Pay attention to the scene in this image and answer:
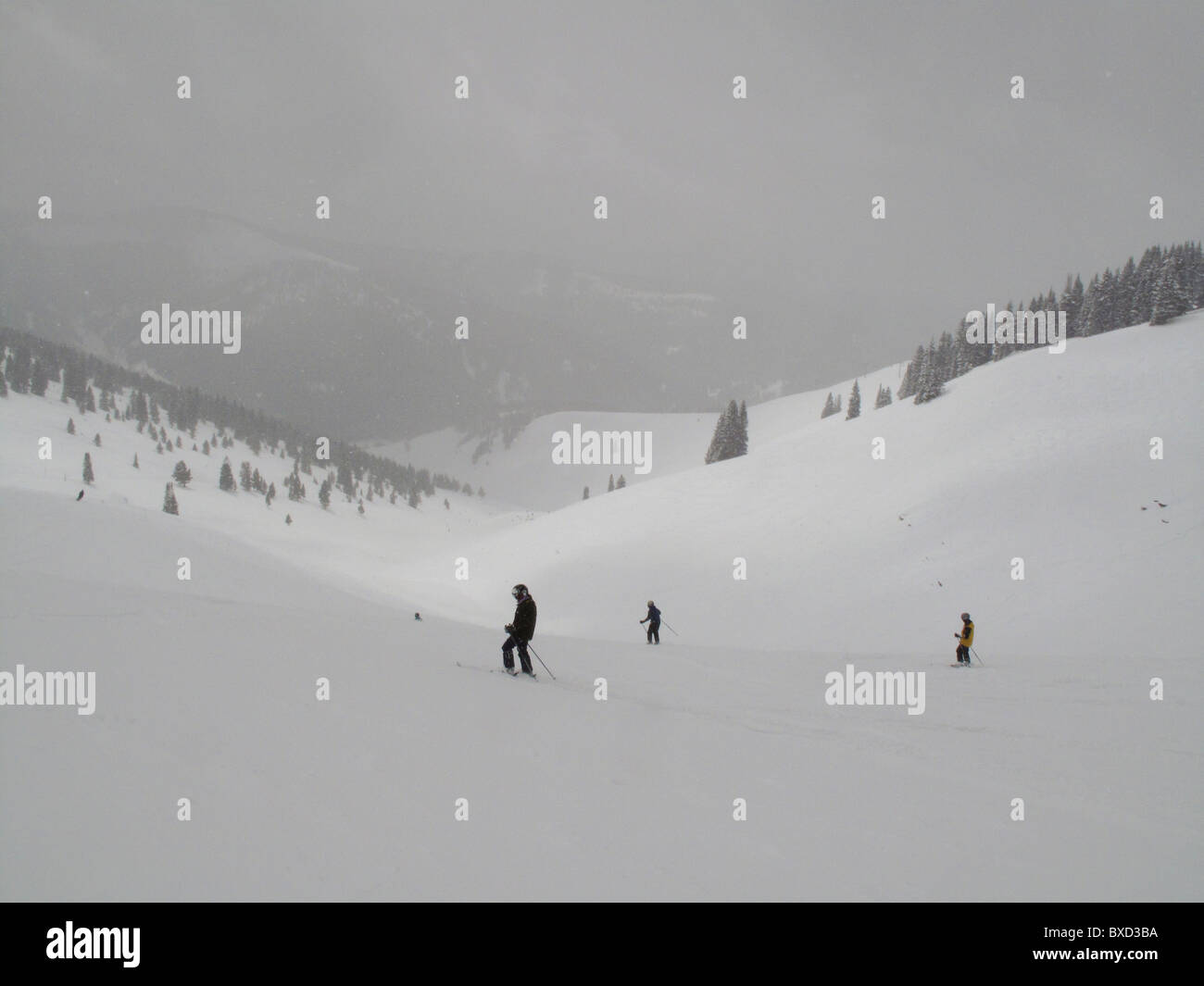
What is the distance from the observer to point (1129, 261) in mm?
59500

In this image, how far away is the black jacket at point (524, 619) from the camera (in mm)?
12789

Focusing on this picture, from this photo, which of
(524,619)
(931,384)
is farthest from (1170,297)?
(524,619)

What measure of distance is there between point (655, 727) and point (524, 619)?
4111 millimetres

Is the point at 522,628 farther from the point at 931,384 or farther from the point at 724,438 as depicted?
the point at 724,438

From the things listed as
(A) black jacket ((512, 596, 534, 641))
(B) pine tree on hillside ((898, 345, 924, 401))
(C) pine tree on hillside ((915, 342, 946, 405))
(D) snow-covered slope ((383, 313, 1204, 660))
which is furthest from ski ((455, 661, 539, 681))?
(B) pine tree on hillside ((898, 345, 924, 401))

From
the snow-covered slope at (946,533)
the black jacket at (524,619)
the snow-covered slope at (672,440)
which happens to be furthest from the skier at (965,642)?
the snow-covered slope at (672,440)

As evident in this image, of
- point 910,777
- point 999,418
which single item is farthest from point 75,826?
point 999,418

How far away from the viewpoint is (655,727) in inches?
389

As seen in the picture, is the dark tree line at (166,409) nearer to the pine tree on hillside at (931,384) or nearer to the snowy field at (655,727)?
the pine tree on hillside at (931,384)

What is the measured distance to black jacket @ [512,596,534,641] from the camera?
42.0 ft

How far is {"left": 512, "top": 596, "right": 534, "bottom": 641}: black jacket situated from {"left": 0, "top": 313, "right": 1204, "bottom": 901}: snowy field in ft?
3.86

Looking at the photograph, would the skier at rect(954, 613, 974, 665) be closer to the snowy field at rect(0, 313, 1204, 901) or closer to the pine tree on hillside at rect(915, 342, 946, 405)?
the snowy field at rect(0, 313, 1204, 901)

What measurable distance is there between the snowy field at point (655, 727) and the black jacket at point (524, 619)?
3.86ft

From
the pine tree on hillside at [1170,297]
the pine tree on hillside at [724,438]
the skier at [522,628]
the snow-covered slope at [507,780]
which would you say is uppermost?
the pine tree on hillside at [1170,297]
